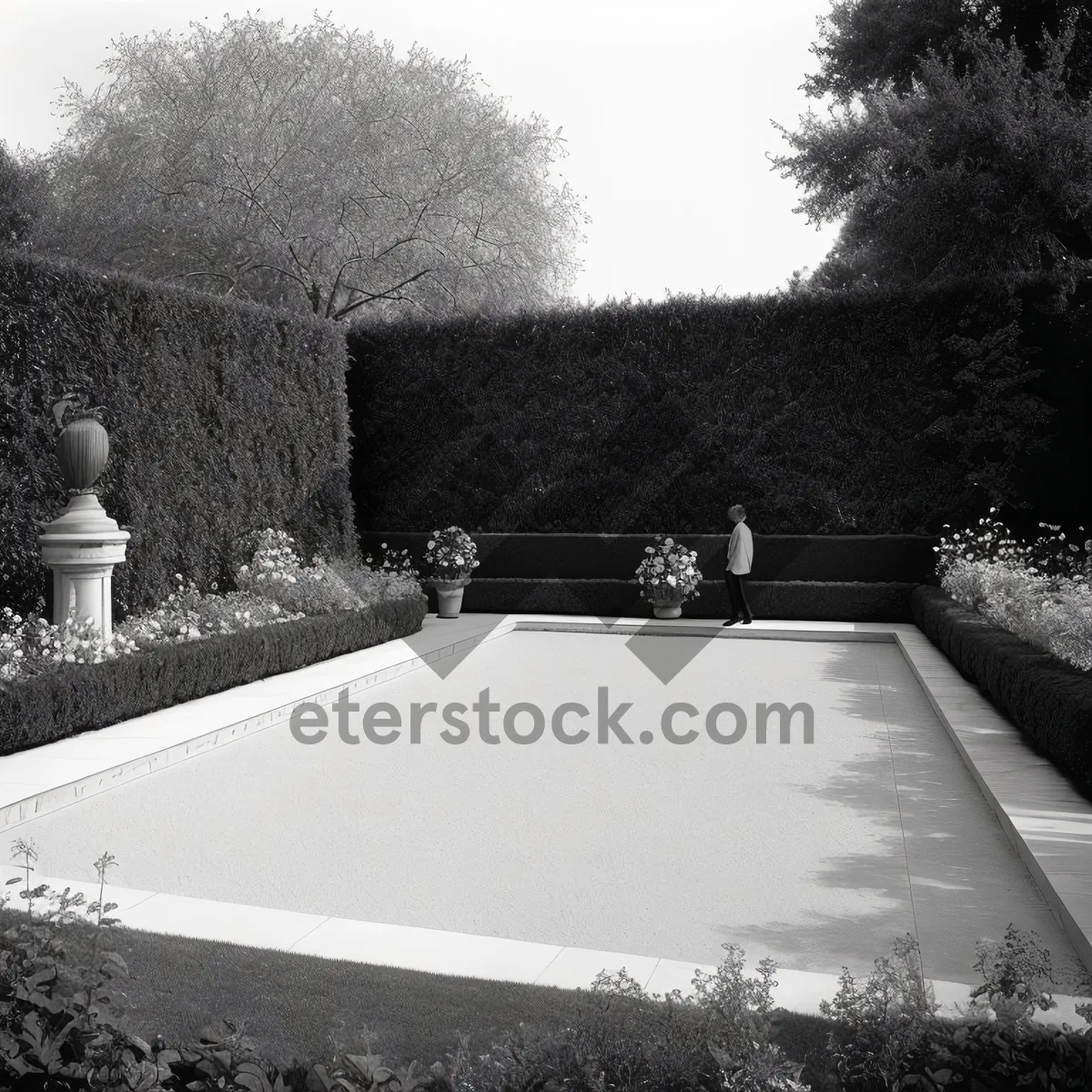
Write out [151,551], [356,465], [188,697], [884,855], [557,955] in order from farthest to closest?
[356,465] → [151,551] → [188,697] → [884,855] → [557,955]

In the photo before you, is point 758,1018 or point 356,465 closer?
point 758,1018

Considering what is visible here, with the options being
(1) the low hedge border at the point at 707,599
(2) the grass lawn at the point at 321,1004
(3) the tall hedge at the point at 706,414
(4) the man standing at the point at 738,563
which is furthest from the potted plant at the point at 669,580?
(2) the grass lawn at the point at 321,1004

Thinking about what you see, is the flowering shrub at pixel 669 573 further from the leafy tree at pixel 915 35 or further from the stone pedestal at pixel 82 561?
the stone pedestal at pixel 82 561

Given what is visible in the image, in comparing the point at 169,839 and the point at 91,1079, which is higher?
the point at 91,1079

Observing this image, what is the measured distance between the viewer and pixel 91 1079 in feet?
8.20

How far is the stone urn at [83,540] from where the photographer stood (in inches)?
353

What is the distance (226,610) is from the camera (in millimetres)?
10945

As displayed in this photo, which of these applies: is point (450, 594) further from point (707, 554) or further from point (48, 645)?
point (48, 645)

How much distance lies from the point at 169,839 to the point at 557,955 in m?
2.59

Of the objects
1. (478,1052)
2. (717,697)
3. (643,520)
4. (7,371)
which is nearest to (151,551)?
(7,371)

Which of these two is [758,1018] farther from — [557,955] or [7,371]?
[7,371]

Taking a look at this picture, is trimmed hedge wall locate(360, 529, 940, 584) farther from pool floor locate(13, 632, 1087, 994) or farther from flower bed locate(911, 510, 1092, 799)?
pool floor locate(13, 632, 1087, 994)

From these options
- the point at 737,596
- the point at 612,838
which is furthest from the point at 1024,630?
the point at 737,596

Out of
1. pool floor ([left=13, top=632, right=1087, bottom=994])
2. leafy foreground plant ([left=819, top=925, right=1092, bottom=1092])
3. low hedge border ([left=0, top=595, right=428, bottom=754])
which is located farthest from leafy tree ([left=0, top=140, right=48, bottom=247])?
leafy foreground plant ([left=819, top=925, right=1092, bottom=1092])
